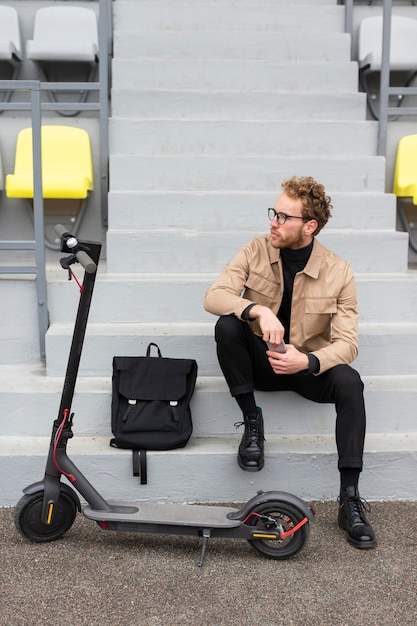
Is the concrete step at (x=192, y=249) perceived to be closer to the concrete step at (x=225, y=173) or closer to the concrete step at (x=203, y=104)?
the concrete step at (x=225, y=173)

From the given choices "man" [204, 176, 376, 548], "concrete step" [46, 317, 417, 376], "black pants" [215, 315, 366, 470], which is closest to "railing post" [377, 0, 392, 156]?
"concrete step" [46, 317, 417, 376]

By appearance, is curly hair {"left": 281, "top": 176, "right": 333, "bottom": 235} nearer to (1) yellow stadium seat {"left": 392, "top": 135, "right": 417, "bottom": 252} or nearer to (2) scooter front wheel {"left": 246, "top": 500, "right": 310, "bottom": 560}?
(2) scooter front wheel {"left": 246, "top": 500, "right": 310, "bottom": 560}

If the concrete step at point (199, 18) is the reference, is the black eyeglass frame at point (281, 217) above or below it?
below

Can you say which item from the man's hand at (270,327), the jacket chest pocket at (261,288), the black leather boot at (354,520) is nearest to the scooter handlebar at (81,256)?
the man's hand at (270,327)

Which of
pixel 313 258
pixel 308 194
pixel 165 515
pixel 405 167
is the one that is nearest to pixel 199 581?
pixel 165 515

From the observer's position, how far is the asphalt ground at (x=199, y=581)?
186 cm

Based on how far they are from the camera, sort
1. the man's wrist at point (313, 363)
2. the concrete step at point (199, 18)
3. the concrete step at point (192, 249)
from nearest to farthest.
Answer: the man's wrist at point (313, 363)
the concrete step at point (192, 249)
the concrete step at point (199, 18)

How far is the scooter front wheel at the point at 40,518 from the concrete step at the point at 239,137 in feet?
6.55

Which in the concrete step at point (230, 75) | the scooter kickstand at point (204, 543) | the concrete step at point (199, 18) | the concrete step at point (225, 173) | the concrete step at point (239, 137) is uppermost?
the concrete step at point (199, 18)

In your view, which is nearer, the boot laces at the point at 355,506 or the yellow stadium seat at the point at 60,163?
the boot laces at the point at 355,506

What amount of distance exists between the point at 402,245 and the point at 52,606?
7.19ft

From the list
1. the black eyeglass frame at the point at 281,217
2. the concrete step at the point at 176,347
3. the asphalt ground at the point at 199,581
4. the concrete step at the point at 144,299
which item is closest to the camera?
the asphalt ground at the point at 199,581

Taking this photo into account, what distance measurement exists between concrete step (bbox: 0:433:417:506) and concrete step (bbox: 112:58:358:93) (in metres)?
2.24

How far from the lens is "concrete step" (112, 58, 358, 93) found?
3.99 meters
